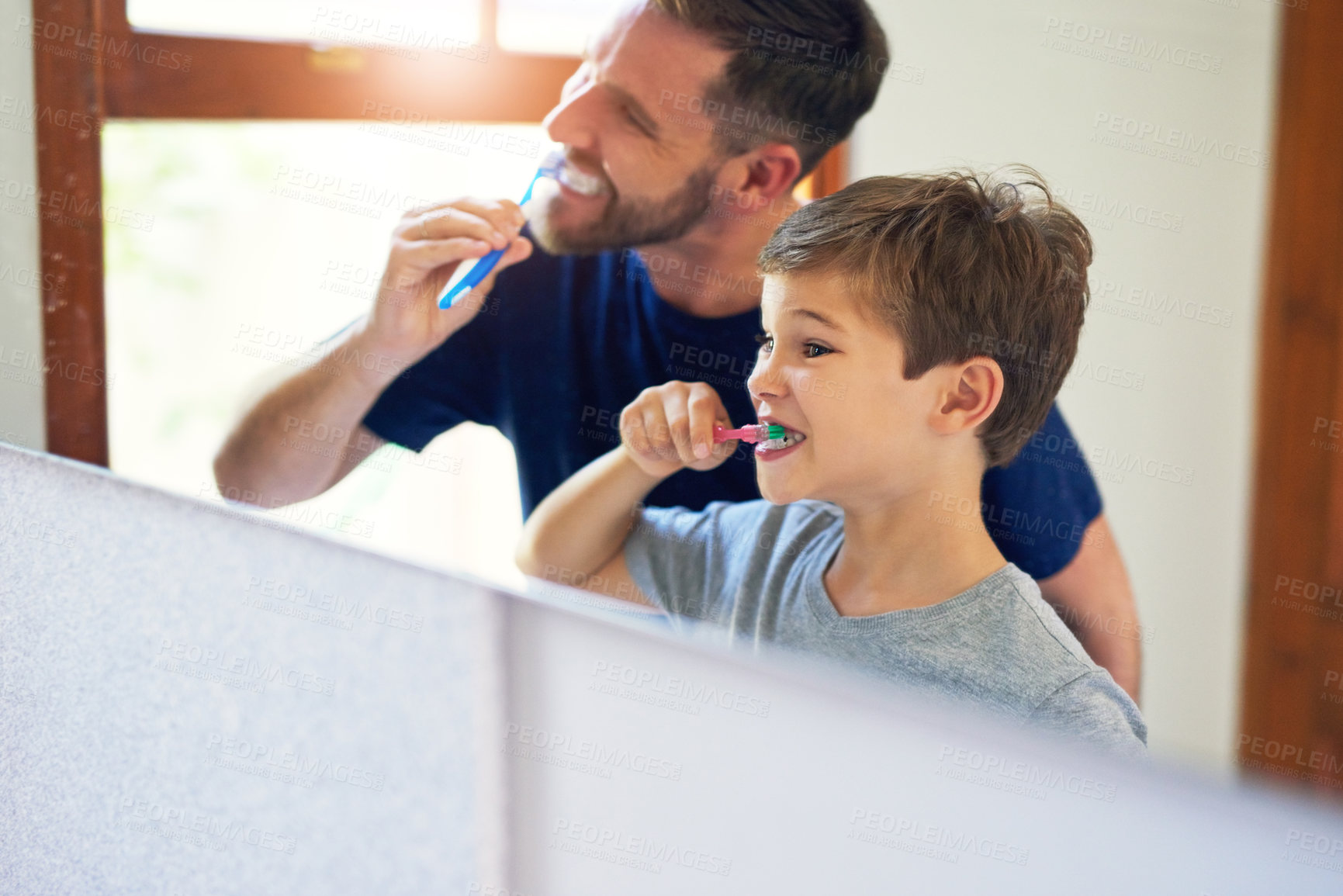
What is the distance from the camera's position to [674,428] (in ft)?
2.69

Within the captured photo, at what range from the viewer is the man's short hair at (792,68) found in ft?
2.34

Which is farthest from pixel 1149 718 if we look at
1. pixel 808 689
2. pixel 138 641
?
pixel 138 641

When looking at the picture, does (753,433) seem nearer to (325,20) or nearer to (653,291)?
(653,291)

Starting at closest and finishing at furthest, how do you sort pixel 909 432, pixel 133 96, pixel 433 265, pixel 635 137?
pixel 909 432
pixel 635 137
pixel 433 265
pixel 133 96

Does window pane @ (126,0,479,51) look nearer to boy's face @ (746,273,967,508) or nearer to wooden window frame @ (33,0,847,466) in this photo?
wooden window frame @ (33,0,847,466)

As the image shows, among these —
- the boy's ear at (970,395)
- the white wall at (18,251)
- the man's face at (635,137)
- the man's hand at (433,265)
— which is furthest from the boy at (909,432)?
the white wall at (18,251)

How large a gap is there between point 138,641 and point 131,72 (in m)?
0.62

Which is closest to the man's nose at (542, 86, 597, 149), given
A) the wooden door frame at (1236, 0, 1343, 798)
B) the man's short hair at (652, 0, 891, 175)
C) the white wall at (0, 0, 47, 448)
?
the man's short hair at (652, 0, 891, 175)

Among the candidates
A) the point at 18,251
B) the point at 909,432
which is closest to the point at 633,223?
the point at 909,432

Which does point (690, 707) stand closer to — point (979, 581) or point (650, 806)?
point (650, 806)

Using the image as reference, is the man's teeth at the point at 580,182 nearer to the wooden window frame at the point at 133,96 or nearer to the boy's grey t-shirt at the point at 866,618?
the wooden window frame at the point at 133,96

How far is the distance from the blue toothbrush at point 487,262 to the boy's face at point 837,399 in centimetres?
22

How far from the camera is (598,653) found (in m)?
0.96

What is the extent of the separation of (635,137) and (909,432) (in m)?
0.31
